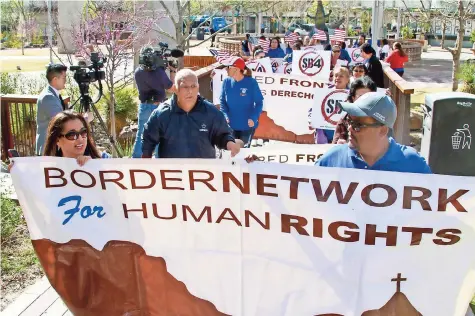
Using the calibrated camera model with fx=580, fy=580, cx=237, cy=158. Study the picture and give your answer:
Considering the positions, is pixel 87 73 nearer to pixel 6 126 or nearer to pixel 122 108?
pixel 6 126

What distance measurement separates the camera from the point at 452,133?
6.76 m

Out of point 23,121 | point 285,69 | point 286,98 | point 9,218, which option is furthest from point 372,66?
point 9,218

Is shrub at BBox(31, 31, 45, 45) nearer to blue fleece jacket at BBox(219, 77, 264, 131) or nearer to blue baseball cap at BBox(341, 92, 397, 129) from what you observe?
blue fleece jacket at BBox(219, 77, 264, 131)

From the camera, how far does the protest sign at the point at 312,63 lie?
36.8 feet

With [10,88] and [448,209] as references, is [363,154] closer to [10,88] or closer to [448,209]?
[448,209]

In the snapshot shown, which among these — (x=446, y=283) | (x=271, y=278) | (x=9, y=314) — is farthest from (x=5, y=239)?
(x=446, y=283)

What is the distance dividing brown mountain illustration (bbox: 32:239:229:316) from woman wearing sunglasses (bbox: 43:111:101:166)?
2.02 feet

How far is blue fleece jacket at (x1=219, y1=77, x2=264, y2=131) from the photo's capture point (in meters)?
7.14

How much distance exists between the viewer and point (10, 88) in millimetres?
10773

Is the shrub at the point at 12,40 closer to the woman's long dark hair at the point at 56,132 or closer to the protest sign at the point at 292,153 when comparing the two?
the woman's long dark hair at the point at 56,132

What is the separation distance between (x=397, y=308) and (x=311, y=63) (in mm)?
8526

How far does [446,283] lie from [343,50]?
37.1ft

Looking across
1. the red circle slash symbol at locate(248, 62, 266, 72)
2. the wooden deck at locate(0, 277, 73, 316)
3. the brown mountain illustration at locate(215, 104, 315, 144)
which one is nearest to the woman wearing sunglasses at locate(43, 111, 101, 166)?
the wooden deck at locate(0, 277, 73, 316)

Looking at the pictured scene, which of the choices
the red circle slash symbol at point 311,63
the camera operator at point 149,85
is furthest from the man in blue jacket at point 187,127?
the red circle slash symbol at point 311,63
